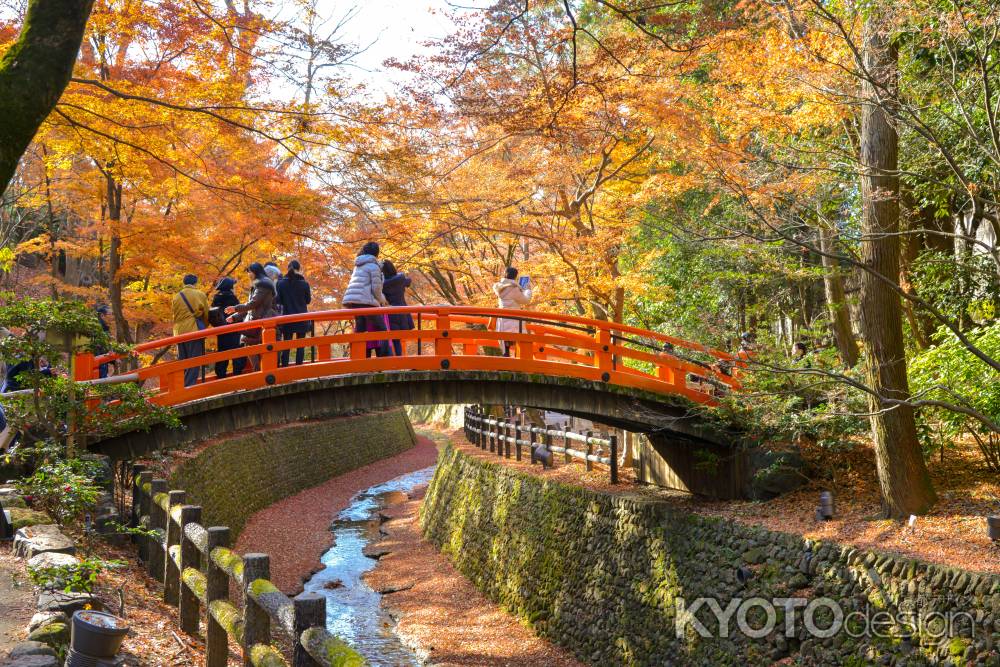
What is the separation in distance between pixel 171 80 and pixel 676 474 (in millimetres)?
10040

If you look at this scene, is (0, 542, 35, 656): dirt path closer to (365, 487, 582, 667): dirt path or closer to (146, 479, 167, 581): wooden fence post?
(146, 479, 167, 581): wooden fence post

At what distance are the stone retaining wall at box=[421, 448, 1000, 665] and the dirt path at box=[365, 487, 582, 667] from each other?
0.91ft

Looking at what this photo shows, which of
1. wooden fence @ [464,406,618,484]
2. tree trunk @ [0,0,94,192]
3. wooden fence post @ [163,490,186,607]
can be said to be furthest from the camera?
wooden fence @ [464,406,618,484]

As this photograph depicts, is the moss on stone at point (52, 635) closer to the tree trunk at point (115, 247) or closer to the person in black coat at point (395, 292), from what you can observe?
the person in black coat at point (395, 292)

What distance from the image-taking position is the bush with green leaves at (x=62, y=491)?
6.87 meters

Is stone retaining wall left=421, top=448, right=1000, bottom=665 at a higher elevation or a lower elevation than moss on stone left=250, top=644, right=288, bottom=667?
lower

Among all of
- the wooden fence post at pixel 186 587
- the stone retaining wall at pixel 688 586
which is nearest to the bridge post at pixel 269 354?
the wooden fence post at pixel 186 587

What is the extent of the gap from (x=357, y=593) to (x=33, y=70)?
1098 cm

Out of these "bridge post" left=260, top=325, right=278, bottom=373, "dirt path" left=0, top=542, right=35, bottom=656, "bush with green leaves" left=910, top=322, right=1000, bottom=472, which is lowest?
"dirt path" left=0, top=542, right=35, bottom=656

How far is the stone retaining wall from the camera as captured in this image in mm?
7094

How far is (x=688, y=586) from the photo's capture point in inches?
393

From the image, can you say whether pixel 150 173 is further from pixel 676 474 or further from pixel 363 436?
pixel 363 436

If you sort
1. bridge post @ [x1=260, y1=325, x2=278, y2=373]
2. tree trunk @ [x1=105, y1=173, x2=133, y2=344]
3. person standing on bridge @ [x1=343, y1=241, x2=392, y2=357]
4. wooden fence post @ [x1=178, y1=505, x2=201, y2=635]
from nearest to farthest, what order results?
1. wooden fence post @ [x1=178, y1=505, x2=201, y2=635]
2. bridge post @ [x1=260, y1=325, x2=278, y2=373]
3. person standing on bridge @ [x1=343, y1=241, x2=392, y2=357]
4. tree trunk @ [x1=105, y1=173, x2=133, y2=344]

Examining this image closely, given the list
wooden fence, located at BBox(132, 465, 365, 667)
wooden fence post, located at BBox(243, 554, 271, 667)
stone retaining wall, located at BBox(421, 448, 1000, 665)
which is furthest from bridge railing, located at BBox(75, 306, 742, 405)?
wooden fence post, located at BBox(243, 554, 271, 667)
